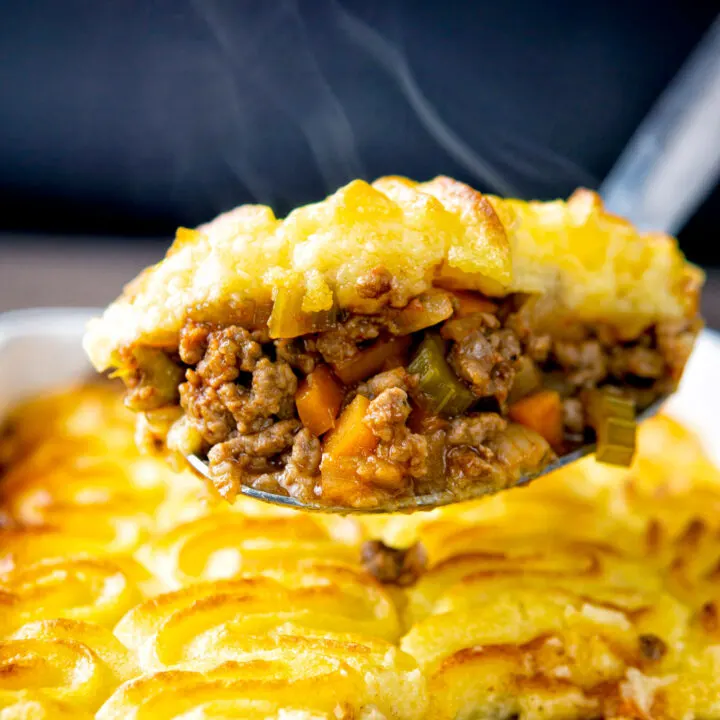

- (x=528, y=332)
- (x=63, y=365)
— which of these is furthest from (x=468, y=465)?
(x=63, y=365)

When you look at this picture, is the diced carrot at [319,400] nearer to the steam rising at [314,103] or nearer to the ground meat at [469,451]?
the ground meat at [469,451]

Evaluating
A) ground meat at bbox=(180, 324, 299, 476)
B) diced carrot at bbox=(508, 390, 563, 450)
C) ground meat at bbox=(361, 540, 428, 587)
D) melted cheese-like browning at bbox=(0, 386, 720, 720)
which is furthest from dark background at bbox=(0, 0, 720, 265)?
ground meat at bbox=(361, 540, 428, 587)

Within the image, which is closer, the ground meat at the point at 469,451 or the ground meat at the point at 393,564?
the ground meat at the point at 469,451

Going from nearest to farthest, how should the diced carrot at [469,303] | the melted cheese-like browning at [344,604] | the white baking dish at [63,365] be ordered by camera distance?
the melted cheese-like browning at [344,604]
the diced carrot at [469,303]
the white baking dish at [63,365]

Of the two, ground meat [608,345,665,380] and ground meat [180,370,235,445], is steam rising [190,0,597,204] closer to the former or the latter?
ground meat [608,345,665,380]

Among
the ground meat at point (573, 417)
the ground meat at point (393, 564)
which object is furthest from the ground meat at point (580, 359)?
the ground meat at point (393, 564)

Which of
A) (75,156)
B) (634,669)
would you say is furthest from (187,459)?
Answer: (75,156)

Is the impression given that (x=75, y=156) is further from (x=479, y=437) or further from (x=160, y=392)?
(x=479, y=437)
